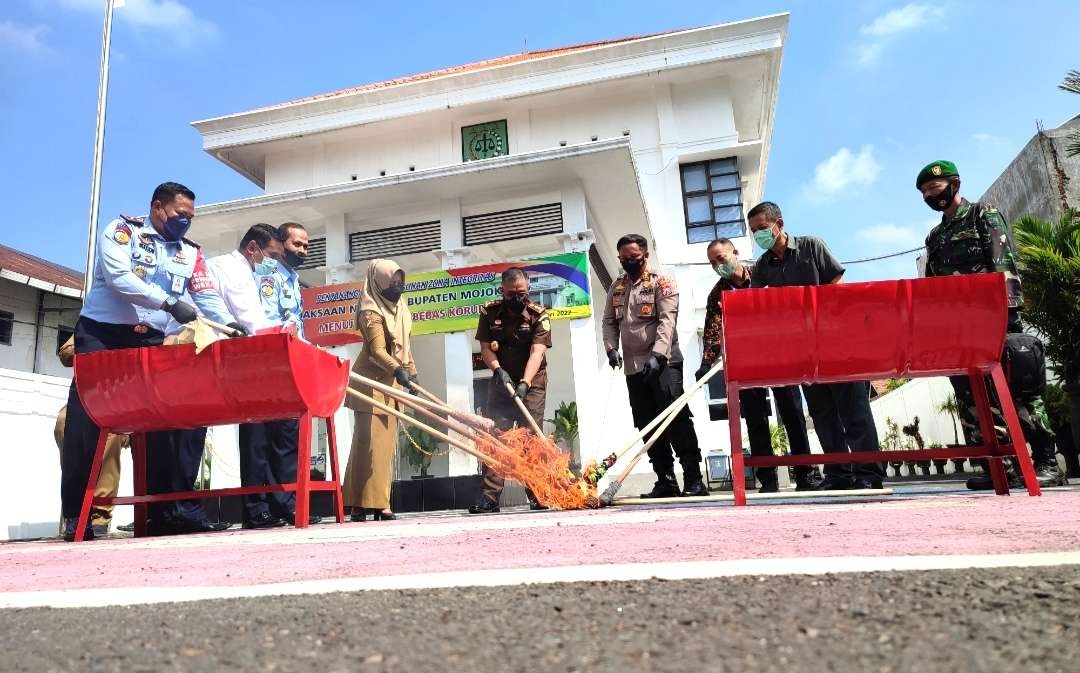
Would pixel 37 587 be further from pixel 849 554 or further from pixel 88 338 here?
pixel 88 338

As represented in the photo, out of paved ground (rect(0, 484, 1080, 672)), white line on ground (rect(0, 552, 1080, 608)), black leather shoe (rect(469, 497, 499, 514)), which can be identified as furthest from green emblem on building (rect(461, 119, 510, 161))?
white line on ground (rect(0, 552, 1080, 608))

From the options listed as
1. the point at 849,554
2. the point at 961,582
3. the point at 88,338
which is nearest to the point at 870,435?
the point at 849,554

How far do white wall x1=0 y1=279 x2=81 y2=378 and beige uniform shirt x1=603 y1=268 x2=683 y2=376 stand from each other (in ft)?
54.9

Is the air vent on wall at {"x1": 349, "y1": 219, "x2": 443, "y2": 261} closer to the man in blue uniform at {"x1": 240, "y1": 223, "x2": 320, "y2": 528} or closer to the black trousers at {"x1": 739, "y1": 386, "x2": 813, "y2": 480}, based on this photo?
the man in blue uniform at {"x1": 240, "y1": 223, "x2": 320, "y2": 528}

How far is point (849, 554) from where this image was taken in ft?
4.14

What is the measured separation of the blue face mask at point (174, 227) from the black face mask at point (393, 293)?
121 cm

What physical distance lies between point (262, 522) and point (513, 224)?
18.8 ft

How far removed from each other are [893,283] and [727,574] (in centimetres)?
235

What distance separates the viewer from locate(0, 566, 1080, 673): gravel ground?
713mm

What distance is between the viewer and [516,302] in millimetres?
4902

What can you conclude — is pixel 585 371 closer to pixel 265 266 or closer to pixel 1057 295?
pixel 265 266

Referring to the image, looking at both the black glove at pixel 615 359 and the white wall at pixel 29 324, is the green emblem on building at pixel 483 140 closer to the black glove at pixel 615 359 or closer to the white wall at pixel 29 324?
the white wall at pixel 29 324

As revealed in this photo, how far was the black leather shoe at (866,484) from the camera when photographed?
4105 mm

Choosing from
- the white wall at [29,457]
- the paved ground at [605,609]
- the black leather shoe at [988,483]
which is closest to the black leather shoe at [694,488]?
the black leather shoe at [988,483]
